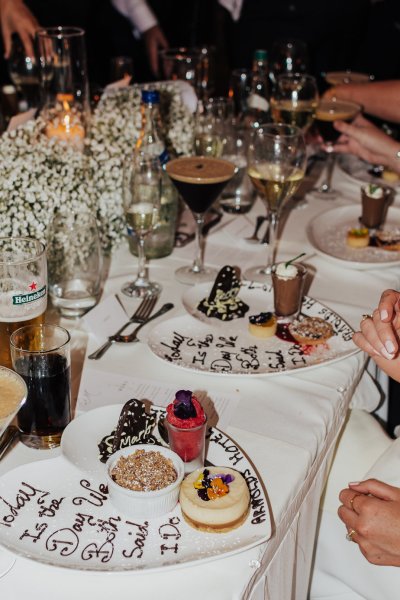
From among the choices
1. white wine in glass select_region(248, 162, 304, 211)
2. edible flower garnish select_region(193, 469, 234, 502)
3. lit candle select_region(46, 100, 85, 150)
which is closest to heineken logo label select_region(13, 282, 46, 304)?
edible flower garnish select_region(193, 469, 234, 502)

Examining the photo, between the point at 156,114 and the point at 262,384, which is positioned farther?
the point at 156,114

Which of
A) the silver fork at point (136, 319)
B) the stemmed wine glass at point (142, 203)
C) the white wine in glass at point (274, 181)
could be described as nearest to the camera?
the silver fork at point (136, 319)

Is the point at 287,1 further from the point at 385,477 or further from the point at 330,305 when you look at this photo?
the point at 385,477

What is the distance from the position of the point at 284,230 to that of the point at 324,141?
485 mm

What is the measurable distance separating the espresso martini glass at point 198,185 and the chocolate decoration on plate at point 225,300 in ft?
0.59

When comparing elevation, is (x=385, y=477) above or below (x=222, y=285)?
below

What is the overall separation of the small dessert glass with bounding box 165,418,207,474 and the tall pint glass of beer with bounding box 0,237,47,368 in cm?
32

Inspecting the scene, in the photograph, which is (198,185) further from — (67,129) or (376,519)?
(376,519)

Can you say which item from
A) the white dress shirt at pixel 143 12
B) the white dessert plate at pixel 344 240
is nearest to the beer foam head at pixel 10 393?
the white dessert plate at pixel 344 240

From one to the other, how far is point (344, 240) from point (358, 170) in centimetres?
68

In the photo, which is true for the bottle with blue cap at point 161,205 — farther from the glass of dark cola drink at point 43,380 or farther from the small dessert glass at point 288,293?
the glass of dark cola drink at point 43,380

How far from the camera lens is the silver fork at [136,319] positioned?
1.43 meters

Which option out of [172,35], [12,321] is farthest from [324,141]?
[172,35]

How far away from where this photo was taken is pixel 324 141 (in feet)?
7.94
